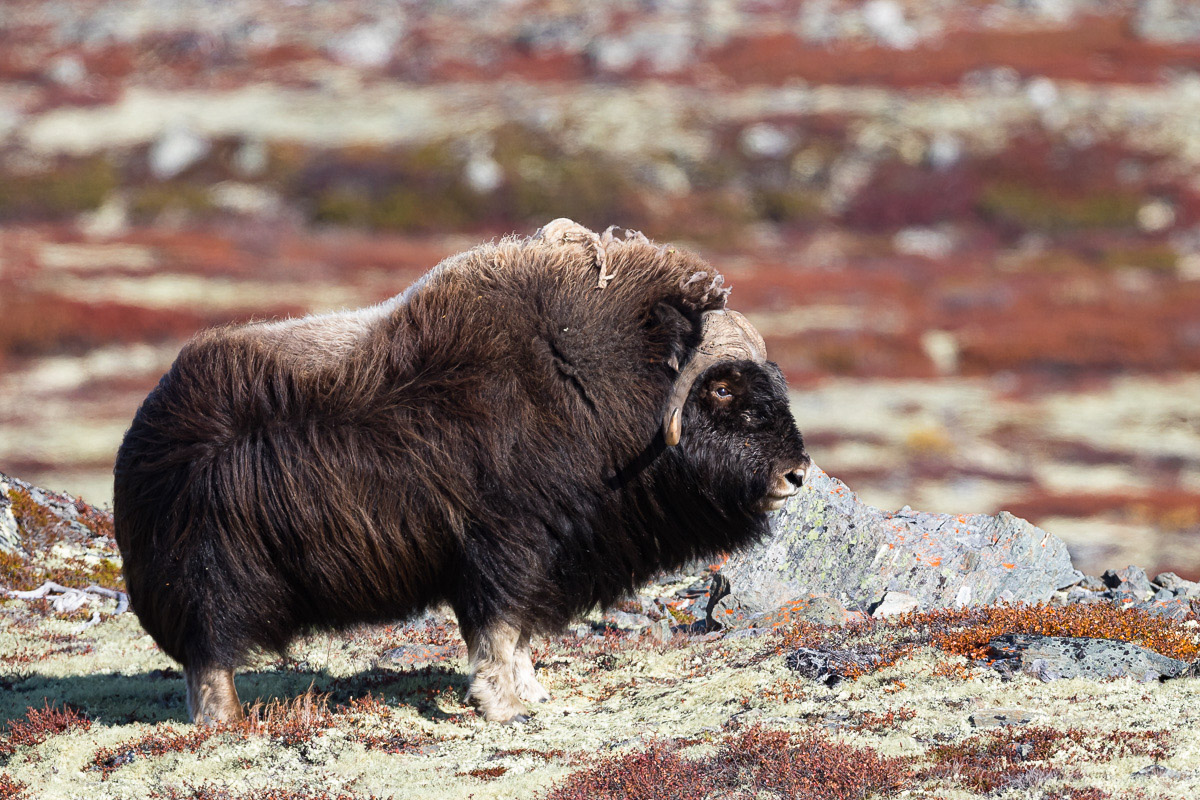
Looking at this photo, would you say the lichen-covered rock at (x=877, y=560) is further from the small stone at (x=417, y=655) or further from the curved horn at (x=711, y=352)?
the curved horn at (x=711, y=352)

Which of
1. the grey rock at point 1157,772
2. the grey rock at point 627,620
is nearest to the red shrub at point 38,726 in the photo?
the grey rock at point 627,620

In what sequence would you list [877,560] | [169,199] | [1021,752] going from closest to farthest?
[1021,752]
[877,560]
[169,199]

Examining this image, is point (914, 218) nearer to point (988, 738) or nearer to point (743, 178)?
point (743, 178)

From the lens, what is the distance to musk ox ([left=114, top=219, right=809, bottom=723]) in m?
5.53

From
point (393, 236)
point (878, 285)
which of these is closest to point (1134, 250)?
point (878, 285)

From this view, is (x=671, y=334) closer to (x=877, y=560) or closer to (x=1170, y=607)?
(x=877, y=560)

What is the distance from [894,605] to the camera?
7.38 m

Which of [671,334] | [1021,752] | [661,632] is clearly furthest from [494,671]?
[1021,752]

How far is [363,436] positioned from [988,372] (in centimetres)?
2118

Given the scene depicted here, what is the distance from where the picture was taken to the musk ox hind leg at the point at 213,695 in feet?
18.8

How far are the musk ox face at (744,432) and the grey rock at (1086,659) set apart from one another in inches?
52.1

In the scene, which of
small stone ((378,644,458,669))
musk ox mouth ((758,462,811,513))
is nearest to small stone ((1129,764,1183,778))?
musk ox mouth ((758,462,811,513))

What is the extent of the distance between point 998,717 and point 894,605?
2153 mm

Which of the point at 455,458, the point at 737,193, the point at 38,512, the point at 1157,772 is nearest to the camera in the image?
the point at 1157,772
